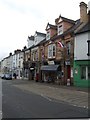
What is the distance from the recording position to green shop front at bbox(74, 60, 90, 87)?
83.6 ft

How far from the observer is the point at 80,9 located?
29.1m

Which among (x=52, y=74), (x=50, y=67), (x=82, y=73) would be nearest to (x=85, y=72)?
(x=82, y=73)

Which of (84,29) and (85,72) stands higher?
(84,29)

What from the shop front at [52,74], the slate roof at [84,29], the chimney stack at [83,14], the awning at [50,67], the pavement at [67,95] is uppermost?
the chimney stack at [83,14]

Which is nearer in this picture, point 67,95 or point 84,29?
point 67,95

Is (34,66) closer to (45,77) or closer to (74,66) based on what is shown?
(45,77)

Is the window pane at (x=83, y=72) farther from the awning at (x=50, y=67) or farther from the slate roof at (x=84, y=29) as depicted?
the awning at (x=50, y=67)

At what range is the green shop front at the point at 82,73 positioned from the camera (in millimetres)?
25477

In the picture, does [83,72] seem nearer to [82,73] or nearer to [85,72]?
[82,73]

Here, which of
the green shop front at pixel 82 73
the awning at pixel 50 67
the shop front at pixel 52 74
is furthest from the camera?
the awning at pixel 50 67

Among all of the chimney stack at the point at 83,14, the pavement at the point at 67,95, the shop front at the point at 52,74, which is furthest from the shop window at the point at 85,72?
the chimney stack at the point at 83,14

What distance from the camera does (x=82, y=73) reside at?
87.6 ft

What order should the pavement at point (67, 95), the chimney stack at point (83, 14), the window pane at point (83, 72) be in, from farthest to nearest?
the chimney stack at point (83, 14), the window pane at point (83, 72), the pavement at point (67, 95)

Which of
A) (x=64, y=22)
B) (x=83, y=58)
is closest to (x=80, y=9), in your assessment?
(x=64, y=22)
